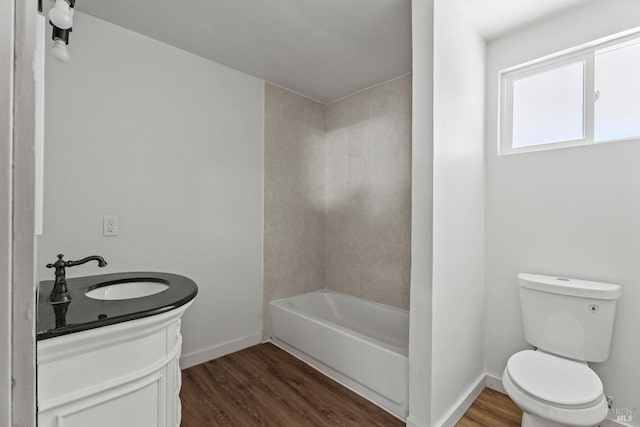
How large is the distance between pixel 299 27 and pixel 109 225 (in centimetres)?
183

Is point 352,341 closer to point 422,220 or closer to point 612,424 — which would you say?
point 422,220

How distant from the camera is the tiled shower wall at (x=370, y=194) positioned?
279 cm

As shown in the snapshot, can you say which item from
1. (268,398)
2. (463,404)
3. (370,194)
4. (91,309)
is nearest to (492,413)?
(463,404)

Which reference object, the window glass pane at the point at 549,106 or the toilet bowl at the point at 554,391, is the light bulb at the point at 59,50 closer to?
the toilet bowl at the point at 554,391

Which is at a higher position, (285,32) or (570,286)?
(285,32)

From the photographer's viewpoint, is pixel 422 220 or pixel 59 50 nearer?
pixel 59 50

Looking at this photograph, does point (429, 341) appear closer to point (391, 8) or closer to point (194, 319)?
point (194, 319)

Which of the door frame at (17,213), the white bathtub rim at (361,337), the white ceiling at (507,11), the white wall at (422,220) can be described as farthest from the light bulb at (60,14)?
the white bathtub rim at (361,337)

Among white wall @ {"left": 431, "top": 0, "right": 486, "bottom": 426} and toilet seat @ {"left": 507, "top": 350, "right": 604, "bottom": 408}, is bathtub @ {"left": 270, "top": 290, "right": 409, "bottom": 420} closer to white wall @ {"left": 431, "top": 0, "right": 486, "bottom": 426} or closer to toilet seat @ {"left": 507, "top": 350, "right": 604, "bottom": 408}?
white wall @ {"left": 431, "top": 0, "right": 486, "bottom": 426}

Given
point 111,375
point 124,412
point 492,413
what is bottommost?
point 492,413

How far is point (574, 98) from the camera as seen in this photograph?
197cm

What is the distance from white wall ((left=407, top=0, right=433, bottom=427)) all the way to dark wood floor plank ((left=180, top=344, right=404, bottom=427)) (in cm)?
36

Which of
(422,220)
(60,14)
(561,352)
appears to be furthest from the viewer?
(561,352)

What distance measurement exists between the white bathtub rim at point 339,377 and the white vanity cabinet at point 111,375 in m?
1.23
